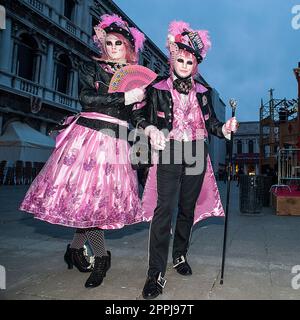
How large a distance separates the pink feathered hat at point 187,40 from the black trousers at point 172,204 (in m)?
0.74

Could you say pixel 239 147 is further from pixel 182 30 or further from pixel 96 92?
pixel 96 92

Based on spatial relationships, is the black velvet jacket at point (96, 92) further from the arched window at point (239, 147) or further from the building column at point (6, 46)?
the arched window at point (239, 147)

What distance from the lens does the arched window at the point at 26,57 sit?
18938mm

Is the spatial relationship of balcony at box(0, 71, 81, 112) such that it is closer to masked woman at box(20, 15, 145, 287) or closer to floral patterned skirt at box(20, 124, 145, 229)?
masked woman at box(20, 15, 145, 287)

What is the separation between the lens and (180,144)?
8.43 feet

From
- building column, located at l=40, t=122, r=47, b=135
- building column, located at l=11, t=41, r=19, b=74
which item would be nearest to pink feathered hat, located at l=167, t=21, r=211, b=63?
building column, located at l=11, t=41, r=19, b=74

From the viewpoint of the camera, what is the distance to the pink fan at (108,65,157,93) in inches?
102

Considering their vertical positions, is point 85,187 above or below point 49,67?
below

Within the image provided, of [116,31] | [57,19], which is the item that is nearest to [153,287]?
[116,31]

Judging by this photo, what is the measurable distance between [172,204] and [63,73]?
21.9 m

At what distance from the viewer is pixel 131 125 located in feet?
9.06

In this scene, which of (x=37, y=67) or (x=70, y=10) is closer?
(x=37, y=67)

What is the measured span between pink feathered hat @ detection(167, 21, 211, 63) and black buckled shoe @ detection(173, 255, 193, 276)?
1.68 m
